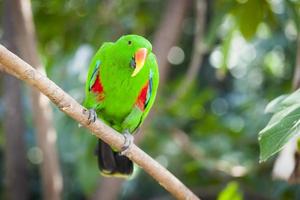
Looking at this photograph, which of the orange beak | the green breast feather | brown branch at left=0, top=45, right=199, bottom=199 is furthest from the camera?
the green breast feather

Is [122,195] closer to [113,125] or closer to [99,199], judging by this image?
[99,199]

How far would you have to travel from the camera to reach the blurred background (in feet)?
8.67

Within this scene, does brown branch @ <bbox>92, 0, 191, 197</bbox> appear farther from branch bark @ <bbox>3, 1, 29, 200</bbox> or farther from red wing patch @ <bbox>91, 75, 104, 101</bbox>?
red wing patch @ <bbox>91, 75, 104, 101</bbox>

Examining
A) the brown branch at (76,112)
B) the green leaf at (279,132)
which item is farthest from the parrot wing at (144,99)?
the green leaf at (279,132)

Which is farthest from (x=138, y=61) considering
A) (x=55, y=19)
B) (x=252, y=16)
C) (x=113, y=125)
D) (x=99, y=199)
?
(x=55, y=19)

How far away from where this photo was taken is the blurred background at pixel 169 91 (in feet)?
8.67

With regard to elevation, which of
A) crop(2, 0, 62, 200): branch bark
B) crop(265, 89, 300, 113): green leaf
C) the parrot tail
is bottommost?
crop(265, 89, 300, 113): green leaf

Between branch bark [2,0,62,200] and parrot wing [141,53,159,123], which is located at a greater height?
branch bark [2,0,62,200]

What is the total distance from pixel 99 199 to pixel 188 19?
5.80 feet

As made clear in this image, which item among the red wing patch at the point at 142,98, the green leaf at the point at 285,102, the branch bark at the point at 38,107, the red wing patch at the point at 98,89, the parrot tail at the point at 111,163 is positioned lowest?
the green leaf at the point at 285,102

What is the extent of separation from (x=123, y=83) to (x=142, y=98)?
0.12 metres

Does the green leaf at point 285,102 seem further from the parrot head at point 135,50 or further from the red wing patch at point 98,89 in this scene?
the red wing patch at point 98,89

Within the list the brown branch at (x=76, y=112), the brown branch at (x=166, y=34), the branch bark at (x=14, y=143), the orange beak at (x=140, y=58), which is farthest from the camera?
the brown branch at (x=166, y=34)

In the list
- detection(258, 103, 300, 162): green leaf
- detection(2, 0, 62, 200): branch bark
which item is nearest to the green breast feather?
detection(2, 0, 62, 200): branch bark
